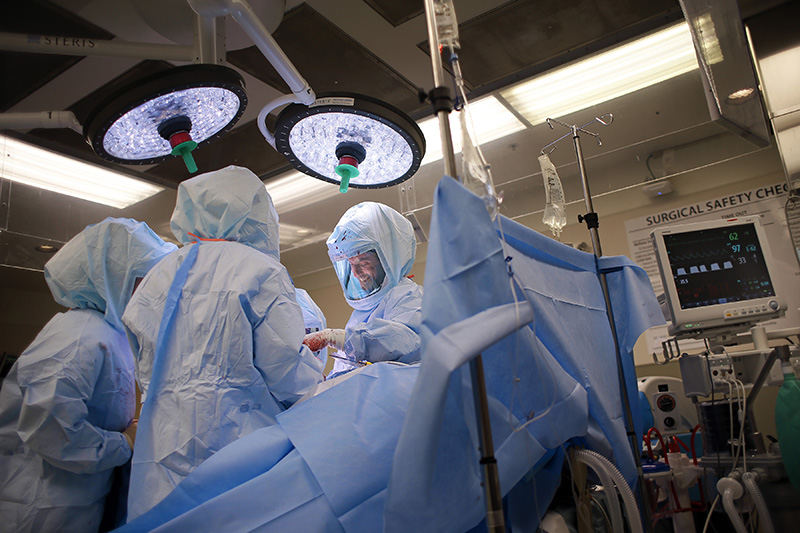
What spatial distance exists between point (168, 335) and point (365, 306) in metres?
1.20

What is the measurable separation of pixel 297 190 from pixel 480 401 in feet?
11.3

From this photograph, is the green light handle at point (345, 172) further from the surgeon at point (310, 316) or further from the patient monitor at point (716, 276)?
the patient monitor at point (716, 276)

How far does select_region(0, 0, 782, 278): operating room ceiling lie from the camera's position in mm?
2611

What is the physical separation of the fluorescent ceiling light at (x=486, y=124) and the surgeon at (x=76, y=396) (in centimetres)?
194

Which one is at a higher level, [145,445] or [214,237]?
[214,237]

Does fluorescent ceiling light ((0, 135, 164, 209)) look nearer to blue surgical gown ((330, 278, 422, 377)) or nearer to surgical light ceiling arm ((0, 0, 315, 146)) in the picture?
surgical light ceiling arm ((0, 0, 315, 146))

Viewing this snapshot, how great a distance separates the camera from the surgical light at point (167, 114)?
140 centimetres

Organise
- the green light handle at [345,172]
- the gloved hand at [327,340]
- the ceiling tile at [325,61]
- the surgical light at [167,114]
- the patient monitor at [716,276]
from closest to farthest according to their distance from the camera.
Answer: the surgical light at [167,114], the green light handle at [345,172], the gloved hand at [327,340], the patient monitor at [716,276], the ceiling tile at [325,61]

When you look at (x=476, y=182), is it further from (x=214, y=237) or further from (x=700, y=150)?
(x=700, y=150)

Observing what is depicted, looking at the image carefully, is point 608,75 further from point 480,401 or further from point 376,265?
point 480,401

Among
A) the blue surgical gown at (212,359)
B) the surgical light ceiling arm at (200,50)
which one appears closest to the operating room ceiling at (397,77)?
the surgical light ceiling arm at (200,50)

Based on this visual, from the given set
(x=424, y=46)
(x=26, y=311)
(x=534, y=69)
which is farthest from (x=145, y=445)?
(x=26, y=311)

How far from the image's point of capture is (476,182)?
42.8 inches

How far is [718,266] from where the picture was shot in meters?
2.33
